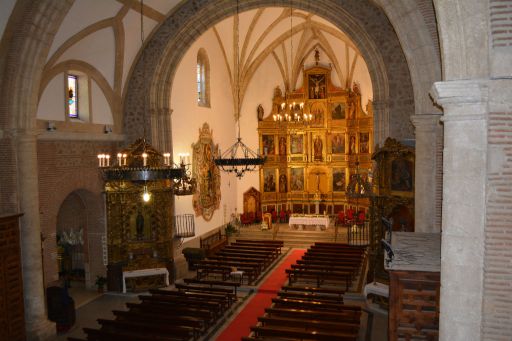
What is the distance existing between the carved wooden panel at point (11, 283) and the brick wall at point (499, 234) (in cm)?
1040

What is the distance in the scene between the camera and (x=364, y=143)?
25234mm

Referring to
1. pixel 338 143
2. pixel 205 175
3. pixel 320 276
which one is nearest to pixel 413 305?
pixel 320 276

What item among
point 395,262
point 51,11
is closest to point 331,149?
point 51,11

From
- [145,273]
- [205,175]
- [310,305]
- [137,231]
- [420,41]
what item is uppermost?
[420,41]

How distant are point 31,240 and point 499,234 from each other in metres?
10.7

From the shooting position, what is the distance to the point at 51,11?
38.1 feet

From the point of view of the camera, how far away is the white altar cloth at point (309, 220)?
2386cm

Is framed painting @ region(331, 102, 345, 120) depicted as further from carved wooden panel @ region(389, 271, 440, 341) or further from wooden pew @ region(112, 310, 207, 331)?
carved wooden panel @ region(389, 271, 440, 341)

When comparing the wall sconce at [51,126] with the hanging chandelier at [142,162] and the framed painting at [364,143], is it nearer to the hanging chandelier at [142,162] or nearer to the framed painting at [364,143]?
the hanging chandelier at [142,162]

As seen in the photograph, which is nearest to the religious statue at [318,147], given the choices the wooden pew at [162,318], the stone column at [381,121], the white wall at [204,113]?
the white wall at [204,113]

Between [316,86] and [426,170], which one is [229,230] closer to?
[316,86]

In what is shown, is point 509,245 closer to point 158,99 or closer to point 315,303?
point 315,303

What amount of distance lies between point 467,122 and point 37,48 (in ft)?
33.9

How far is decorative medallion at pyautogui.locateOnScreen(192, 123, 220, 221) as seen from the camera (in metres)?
20.6
